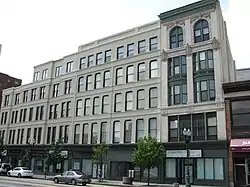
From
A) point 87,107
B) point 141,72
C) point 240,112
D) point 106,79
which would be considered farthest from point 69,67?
point 240,112

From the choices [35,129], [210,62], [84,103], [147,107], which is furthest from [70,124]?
[210,62]

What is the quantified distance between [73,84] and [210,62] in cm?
2290

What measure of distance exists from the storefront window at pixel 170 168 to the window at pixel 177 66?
1024cm

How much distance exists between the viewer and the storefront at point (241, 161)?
29469 millimetres

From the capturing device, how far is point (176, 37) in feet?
126

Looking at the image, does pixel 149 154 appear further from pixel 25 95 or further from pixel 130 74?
pixel 25 95

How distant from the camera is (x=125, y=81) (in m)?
42.1

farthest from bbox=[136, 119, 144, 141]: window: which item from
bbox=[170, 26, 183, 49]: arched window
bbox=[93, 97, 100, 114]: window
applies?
bbox=[170, 26, 183, 49]: arched window

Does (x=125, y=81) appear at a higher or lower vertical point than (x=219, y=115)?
higher

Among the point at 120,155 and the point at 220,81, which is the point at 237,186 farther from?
the point at 120,155

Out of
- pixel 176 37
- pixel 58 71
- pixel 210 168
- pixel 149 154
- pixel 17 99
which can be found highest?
pixel 176 37

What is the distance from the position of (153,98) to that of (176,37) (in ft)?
26.7

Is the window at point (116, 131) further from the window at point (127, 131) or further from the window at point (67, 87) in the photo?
the window at point (67, 87)

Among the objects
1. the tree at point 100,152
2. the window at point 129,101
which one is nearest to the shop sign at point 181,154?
the tree at point 100,152
